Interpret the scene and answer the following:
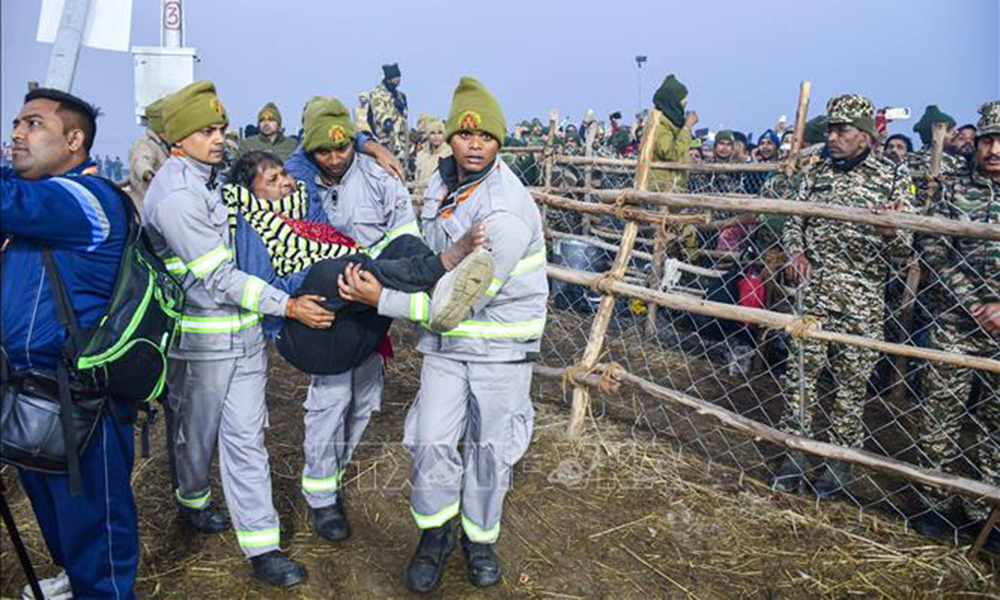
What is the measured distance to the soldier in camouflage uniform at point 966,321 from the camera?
3551mm

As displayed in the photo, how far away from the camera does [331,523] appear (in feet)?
10.8

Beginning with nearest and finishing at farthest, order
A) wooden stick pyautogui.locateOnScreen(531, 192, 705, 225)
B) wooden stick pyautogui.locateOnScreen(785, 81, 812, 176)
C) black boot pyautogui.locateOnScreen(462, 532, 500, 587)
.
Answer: black boot pyautogui.locateOnScreen(462, 532, 500, 587) < wooden stick pyautogui.locateOnScreen(531, 192, 705, 225) < wooden stick pyautogui.locateOnScreen(785, 81, 812, 176)

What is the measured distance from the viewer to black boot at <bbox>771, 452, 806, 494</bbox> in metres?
4.00

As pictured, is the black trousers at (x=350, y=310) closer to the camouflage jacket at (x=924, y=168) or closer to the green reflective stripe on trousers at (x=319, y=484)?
the green reflective stripe on trousers at (x=319, y=484)

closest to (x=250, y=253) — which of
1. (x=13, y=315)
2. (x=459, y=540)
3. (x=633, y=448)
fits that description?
(x=13, y=315)

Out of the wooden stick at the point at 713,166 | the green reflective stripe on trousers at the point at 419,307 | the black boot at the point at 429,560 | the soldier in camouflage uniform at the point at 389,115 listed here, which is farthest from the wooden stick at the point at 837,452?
the soldier in camouflage uniform at the point at 389,115

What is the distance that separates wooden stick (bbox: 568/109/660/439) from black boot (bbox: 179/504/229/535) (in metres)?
2.27

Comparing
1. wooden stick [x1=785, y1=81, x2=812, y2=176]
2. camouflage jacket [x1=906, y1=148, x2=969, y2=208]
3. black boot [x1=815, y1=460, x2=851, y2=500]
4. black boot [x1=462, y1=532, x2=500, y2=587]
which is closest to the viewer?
black boot [x1=462, y1=532, x2=500, y2=587]

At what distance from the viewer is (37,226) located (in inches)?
75.9

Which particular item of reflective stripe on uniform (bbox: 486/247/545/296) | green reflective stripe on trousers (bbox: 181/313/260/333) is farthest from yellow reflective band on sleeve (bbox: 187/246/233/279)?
reflective stripe on uniform (bbox: 486/247/545/296)

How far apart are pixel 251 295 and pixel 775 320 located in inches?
110

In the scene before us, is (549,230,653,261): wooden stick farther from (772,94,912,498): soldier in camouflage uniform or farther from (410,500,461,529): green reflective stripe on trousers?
(410,500,461,529): green reflective stripe on trousers

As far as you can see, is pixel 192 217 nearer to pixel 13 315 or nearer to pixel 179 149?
pixel 179 149

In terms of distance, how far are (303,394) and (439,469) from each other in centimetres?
266
